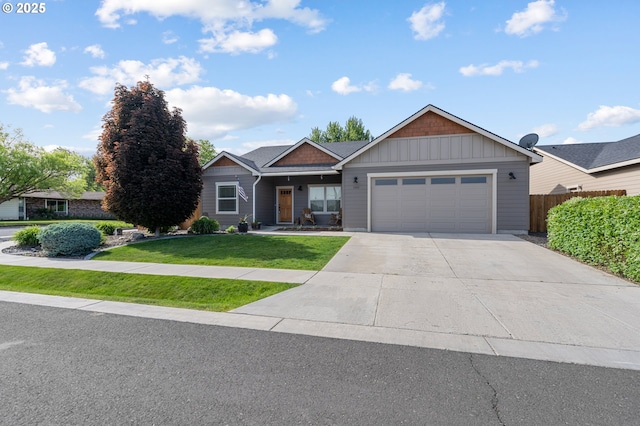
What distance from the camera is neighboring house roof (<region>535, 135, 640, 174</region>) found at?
44.5 feet

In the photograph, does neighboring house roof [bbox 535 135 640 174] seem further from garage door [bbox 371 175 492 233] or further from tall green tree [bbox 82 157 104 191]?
tall green tree [bbox 82 157 104 191]

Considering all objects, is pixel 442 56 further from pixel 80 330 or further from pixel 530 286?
pixel 80 330

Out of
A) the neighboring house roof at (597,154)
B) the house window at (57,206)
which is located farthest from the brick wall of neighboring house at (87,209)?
the neighboring house roof at (597,154)

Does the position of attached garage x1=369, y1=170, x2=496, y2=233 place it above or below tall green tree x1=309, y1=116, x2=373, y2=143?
below

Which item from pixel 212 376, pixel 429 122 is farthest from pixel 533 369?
pixel 429 122

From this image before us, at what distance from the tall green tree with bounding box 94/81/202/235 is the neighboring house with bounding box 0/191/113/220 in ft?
81.9

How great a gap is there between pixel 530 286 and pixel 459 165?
8.28m

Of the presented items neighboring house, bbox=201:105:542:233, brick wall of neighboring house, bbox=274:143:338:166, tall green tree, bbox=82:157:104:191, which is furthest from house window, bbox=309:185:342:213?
tall green tree, bbox=82:157:104:191

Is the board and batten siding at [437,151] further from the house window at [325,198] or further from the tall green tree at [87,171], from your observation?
the tall green tree at [87,171]

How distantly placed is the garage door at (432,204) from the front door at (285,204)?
19.3 ft

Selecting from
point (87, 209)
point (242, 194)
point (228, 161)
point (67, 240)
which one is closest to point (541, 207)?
point (242, 194)

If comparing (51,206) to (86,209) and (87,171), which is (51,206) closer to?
(86,209)

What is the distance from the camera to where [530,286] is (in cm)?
611

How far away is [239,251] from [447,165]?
9.41 meters
